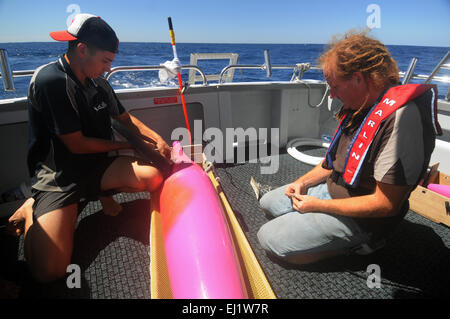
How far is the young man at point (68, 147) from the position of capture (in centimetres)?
169

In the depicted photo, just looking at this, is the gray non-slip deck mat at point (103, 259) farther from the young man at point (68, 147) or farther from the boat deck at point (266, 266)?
the young man at point (68, 147)

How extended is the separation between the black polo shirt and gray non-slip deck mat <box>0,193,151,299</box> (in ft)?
1.78

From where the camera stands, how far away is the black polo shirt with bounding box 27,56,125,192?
166 centimetres

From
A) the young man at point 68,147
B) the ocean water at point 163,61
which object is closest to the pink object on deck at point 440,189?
the ocean water at point 163,61

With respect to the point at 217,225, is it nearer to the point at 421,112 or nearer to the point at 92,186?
the point at 92,186

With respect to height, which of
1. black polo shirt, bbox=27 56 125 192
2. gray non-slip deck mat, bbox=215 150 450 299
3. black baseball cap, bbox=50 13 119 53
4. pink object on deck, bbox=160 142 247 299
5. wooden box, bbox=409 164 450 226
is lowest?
A: gray non-slip deck mat, bbox=215 150 450 299

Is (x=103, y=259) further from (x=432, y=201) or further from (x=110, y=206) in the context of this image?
(x=432, y=201)

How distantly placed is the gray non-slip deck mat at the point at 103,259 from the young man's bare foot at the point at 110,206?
41 millimetres

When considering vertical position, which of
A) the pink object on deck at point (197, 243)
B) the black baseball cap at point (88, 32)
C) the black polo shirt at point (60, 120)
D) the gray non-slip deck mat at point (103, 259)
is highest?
the black baseball cap at point (88, 32)

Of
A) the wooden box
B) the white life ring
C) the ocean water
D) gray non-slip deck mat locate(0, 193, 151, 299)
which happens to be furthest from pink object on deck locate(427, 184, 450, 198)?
gray non-slip deck mat locate(0, 193, 151, 299)

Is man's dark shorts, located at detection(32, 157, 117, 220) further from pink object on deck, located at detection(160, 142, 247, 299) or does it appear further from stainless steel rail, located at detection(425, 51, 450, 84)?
stainless steel rail, located at detection(425, 51, 450, 84)

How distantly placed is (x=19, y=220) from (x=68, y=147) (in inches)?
32.4
